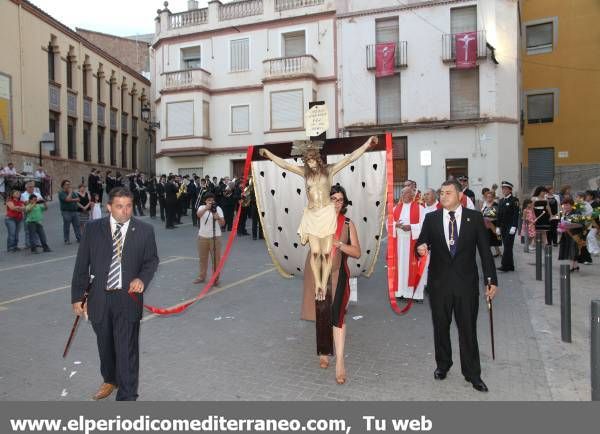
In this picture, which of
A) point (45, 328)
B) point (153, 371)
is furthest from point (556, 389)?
point (45, 328)

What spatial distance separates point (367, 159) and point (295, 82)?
23130 millimetres

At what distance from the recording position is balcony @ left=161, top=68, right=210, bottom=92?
3050 cm

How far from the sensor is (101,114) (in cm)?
3622

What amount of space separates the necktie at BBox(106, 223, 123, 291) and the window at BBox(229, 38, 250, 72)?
27904 millimetres

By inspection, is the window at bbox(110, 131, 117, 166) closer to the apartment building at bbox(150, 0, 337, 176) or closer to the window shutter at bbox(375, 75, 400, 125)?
the apartment building at bbox(150, 0, 337, 176)

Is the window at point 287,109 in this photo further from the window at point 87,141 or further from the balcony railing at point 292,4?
the window at point 87,141

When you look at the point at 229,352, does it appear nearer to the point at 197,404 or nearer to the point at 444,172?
the point at 197,404

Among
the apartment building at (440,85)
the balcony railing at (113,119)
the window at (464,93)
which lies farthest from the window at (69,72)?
the window at (464,93)

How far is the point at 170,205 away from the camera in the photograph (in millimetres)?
19141

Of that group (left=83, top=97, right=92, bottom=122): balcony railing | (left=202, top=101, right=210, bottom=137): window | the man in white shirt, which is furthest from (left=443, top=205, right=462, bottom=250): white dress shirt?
(left=83, top=97, right=92, bottom=122): balcony railing

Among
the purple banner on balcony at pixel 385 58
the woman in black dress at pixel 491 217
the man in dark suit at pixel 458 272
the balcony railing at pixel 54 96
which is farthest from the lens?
the balcony railing at pixel 54 96

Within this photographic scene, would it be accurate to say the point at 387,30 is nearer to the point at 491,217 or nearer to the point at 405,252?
the point at 491,217

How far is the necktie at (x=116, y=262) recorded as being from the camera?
4176mm

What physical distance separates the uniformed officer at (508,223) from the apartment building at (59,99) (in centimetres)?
2346
